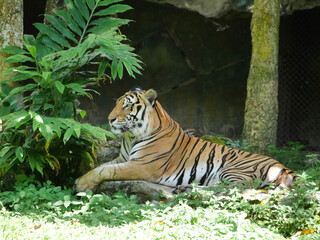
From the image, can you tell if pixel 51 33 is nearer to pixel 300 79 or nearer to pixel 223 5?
pixel 223 5

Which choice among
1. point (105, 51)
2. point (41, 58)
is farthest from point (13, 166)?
point (105, 51)

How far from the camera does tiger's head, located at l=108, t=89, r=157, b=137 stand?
5.72m

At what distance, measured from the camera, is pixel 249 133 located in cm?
750

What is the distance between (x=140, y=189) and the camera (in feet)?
17.0

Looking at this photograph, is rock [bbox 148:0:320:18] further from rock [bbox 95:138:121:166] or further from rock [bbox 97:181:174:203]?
rock [bbox 97:181:174:203]

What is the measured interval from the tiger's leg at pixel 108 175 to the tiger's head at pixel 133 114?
453 millimetres

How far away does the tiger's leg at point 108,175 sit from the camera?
5301 mm

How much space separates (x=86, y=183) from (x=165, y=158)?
1.02m

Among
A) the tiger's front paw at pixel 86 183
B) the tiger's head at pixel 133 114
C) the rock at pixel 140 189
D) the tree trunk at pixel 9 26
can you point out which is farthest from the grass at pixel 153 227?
the tree trunk at pixel 9 26

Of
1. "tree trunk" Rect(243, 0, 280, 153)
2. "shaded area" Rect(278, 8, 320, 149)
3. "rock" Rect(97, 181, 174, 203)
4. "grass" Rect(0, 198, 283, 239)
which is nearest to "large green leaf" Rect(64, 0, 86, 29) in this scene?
"rock" Rect(97, 181, 174, 203)

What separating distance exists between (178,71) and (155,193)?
5.30m

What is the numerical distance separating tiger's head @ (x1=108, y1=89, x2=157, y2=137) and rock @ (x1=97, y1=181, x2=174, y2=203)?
0.70 metres

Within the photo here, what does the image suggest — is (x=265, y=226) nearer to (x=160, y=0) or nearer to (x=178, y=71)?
(x=160, y=0)

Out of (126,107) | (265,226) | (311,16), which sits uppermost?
(311,16)
